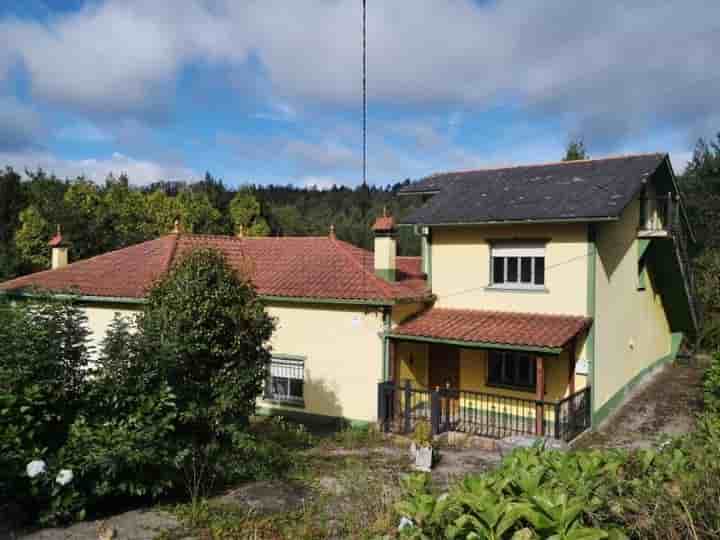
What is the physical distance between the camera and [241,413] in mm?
9078

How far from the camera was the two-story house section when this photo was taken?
12.7 m

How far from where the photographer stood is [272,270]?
52.6 ft

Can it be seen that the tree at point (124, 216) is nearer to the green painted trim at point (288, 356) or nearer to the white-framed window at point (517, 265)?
the green painted trim at point (288, 356)

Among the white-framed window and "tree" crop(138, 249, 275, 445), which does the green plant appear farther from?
the white-framed window

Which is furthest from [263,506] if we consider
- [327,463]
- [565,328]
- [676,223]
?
[676,223]

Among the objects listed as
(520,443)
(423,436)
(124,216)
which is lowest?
(520,443)

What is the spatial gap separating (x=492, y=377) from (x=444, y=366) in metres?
1.41

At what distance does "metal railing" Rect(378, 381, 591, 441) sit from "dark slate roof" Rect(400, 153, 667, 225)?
4.15 meters

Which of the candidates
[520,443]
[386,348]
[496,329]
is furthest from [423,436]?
[496,329]

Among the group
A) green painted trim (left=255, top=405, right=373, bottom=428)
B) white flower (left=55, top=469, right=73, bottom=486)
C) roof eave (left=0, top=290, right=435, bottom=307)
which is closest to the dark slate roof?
roof eave (left=0, top=290, right=435, bottom=307)

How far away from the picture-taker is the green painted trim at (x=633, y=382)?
1385 cm

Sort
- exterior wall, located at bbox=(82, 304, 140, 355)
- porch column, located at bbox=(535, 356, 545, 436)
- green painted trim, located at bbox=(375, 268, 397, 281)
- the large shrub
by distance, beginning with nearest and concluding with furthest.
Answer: the large shrub < porch column, located at bbox=(535, 356, 545, 436) < green painted trim, located at bbox=(375, 268, 397, 281) < exterior wall, located at bbox=(82, 304, 140, 355)

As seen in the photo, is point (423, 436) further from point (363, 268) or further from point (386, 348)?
point (363, 268)

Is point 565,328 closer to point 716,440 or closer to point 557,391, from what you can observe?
point 557,391
